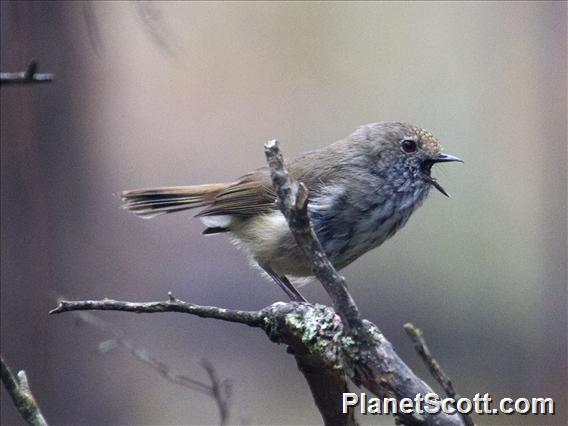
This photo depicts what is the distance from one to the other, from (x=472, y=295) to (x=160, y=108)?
307 cm

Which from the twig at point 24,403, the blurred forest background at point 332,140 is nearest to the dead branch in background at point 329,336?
the twig at point 24,403

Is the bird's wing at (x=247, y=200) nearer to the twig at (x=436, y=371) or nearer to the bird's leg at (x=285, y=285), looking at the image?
the bird's leg at (x=285, y=285)

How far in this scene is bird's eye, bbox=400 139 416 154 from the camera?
12.1ft

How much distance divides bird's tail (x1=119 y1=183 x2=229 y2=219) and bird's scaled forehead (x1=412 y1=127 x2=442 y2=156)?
0.95 m

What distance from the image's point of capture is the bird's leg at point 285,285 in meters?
3.62

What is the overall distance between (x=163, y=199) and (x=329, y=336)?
5.79 feet

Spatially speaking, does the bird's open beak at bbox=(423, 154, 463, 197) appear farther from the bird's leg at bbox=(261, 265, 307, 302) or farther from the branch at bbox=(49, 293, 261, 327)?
the branch at bbox=(49, 293, 261, 327)

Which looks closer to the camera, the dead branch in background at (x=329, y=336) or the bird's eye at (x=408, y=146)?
the dead branch in background at (x=329, y=336)

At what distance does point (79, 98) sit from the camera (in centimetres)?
509

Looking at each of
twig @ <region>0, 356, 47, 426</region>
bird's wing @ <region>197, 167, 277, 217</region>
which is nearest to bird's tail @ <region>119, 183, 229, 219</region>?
bird's wing @ <region>197, 167, 277, 217</region>

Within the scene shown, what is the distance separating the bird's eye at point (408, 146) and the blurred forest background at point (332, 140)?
2.62m

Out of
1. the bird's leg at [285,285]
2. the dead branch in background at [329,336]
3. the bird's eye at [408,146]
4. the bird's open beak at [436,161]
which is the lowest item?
the bird's leg at [285,285]

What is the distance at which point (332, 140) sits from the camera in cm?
666

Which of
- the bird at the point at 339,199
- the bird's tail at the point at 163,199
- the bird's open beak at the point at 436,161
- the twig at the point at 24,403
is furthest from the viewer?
the bird's tail at the point at 163,199
